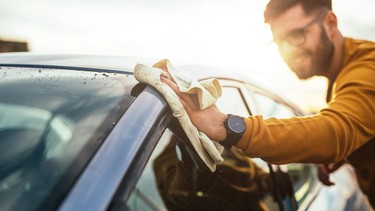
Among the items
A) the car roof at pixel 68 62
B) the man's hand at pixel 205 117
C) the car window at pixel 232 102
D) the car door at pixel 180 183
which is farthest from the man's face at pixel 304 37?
the man's hand at pixel 205 117

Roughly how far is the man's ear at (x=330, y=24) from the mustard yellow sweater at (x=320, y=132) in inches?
30.2

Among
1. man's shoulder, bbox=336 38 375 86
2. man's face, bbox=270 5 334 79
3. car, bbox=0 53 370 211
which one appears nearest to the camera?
car, bbox=0 53 370 211

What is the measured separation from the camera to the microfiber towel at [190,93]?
1.16m

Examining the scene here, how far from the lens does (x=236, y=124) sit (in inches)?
51.4

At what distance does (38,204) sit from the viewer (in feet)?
2.89

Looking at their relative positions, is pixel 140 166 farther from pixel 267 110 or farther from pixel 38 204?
pixel 267 110

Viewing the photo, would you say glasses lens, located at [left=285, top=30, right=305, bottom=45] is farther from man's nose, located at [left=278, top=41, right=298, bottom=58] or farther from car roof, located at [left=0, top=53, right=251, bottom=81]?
car roof, located at [left=0, top=53, right=251, bottom=81]

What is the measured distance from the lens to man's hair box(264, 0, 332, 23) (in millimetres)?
2217

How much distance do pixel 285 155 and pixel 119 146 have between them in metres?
0.66

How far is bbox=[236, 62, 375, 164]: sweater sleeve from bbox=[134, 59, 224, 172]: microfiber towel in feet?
0.41

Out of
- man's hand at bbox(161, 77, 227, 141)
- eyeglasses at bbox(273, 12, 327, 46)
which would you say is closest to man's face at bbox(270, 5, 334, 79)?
eyeglasses at bbox(273, 12, 327, 46)

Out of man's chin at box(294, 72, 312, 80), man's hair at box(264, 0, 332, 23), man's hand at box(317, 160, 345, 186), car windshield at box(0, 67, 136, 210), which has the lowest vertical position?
man's hand at box(317, 160, 345, 186)

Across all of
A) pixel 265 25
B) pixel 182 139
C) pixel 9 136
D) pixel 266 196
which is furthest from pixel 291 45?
pixel 9 136

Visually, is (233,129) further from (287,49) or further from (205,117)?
(287,49)
